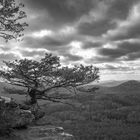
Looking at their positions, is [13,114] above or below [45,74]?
below

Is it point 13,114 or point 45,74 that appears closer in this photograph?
point 13,114

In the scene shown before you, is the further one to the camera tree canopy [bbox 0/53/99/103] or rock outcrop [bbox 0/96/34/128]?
tree canopy [bbox 0/53/99/103]

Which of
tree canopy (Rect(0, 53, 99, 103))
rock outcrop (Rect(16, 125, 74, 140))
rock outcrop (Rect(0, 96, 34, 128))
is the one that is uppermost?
tree canopy (Rect(0, 53, 99, 103))

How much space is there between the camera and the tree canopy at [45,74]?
20.3 meters

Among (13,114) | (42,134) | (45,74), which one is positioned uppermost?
(45,74)

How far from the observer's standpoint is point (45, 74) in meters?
20.9

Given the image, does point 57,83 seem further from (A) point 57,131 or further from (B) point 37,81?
(A) point 57,131

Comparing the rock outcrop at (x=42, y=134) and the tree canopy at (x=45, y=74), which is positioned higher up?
the tree canopy at (x=45, y=74)

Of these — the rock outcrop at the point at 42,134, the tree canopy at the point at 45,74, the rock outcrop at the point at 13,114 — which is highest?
the tree canopy at the point at 45,74

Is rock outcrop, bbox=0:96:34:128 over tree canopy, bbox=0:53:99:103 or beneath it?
beneath

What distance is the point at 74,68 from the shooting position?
21.5 metres

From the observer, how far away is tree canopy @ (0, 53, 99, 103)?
20.3 metres

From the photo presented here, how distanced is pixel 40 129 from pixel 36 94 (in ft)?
14.0

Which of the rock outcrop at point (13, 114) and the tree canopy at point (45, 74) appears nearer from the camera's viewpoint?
the rock outcrop at point (13, 114)
